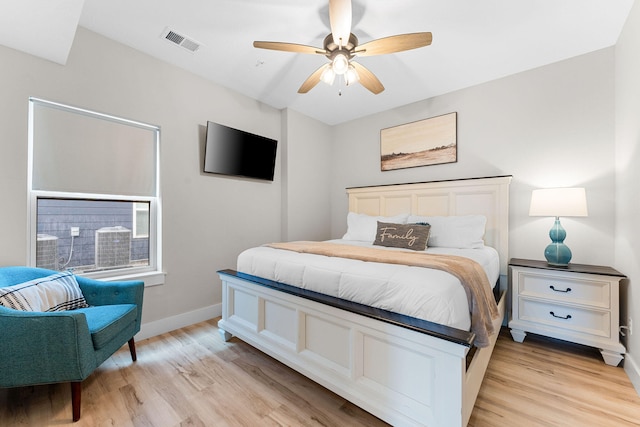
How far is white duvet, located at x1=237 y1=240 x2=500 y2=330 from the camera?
139cm

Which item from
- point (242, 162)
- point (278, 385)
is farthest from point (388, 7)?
point (278, 385)

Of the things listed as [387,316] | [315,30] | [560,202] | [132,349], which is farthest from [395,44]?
[132,349]

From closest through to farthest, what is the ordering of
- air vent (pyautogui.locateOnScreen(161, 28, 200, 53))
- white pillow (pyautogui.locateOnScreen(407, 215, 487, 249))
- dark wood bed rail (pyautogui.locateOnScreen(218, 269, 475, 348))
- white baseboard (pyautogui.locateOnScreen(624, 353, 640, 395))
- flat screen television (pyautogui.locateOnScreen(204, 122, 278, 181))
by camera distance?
dark wood bed rail (pyautogui.locateOnScreen(218, 269, 475, 348))
white baseboard (pyautogui.locateOnScreen(624, 353, 640, 395))
air vent (pyautogui.locateOnScreen(161, 28, 200, 53))
white pillow (pyautogui.locateOnScreen(407, 215, 487, 249))
flat screen television (pyautogui.locateOnScreen(204, 122, 278, 181))

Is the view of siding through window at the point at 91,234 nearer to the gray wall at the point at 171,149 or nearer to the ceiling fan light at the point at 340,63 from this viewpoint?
the gray wall at the point at 171,149

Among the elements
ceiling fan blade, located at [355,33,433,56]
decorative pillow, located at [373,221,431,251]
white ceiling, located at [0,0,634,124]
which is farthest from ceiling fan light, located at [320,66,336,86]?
decorative pillow, located at [373,221,431,251]

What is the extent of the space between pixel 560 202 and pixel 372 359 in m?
2.25

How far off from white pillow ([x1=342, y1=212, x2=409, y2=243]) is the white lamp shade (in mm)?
1287

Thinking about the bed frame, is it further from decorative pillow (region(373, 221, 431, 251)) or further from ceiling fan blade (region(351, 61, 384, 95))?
ceiling fan blade (region(351, 61, 384, 95))

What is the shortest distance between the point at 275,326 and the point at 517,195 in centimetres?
288

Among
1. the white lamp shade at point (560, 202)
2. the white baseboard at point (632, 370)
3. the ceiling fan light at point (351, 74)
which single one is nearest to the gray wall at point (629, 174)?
the white baseboard at point (632, 370)

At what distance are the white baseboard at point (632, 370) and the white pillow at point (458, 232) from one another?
1262 millimetres

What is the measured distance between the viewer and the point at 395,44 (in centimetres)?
198

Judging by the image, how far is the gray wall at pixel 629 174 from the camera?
1.93 meters

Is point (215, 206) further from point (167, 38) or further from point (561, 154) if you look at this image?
point (561, 154)
